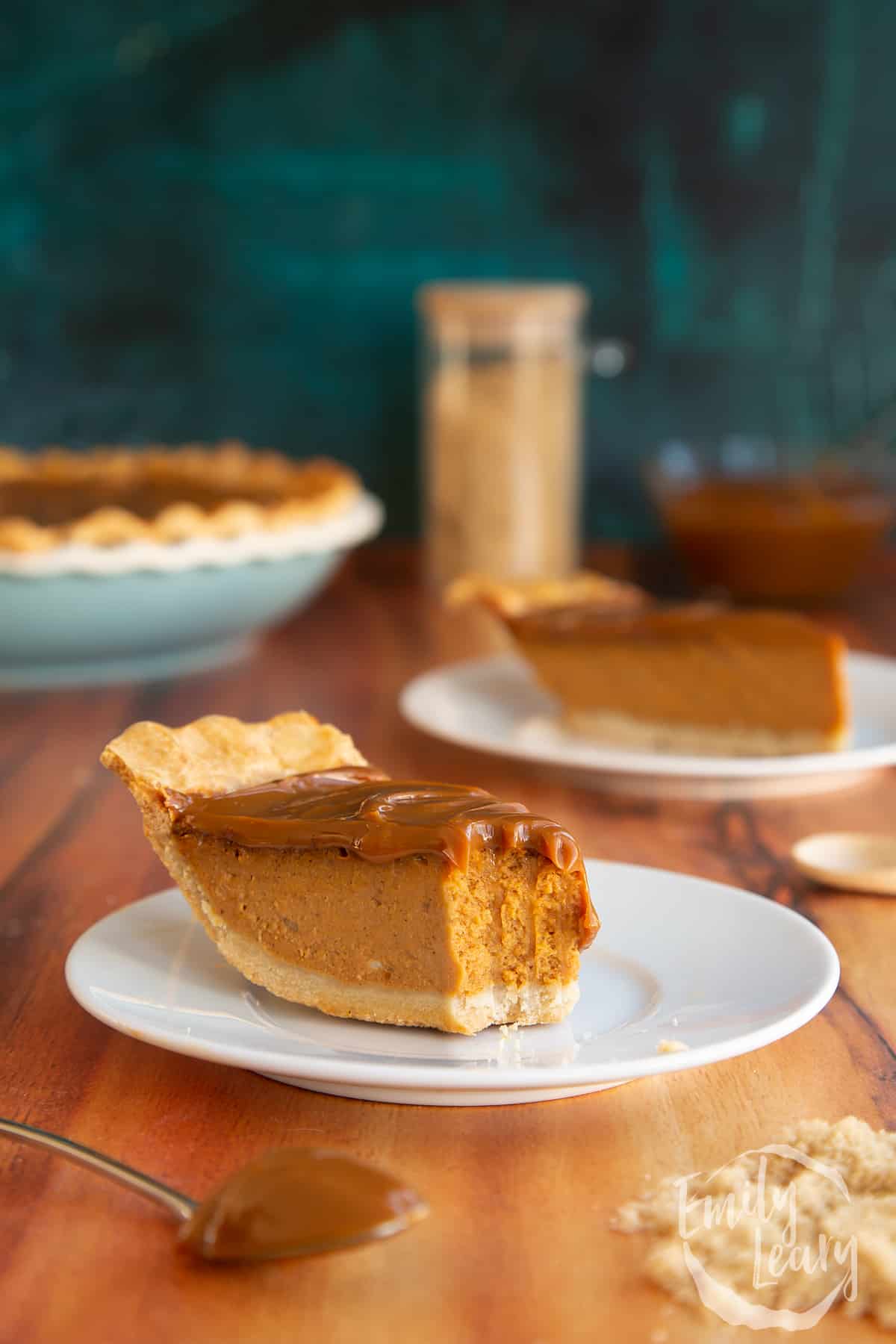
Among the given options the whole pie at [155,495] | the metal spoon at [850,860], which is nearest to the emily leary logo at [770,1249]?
the metal spoon at [850,860]

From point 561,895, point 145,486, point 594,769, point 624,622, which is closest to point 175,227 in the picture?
point 145,486

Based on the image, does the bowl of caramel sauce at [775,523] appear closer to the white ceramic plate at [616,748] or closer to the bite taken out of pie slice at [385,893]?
the white ceramic plate at [616,748]

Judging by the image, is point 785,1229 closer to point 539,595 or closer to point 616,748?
point 616,748

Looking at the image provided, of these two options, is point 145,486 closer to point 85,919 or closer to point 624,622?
point 624,622

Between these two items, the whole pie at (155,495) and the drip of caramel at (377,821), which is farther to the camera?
the whole pie at (155,495)

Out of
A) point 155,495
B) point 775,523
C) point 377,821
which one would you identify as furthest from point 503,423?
point 377,821

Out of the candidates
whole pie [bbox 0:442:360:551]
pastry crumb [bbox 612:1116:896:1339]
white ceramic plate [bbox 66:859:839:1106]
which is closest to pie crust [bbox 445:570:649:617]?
whole pie [bbox 0:442:360:551]
